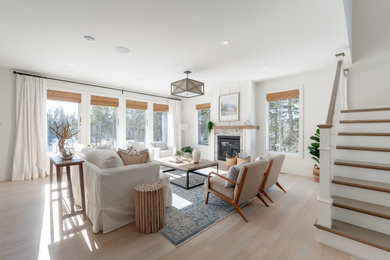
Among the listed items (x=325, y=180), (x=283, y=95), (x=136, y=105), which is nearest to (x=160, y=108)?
(x=136, y=105)

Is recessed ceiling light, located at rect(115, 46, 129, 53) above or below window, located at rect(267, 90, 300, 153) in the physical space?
above

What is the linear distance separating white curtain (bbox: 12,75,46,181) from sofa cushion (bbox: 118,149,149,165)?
11.1 feet

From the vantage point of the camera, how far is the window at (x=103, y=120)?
545 centimetres

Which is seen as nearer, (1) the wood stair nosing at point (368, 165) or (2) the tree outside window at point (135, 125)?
(1) the wood stair nosing at point (368, 165)

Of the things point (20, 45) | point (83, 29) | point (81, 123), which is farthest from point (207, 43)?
point (81, 123)

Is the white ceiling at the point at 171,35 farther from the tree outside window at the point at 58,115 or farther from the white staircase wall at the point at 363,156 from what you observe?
the white staircase wall at the point at 363,156

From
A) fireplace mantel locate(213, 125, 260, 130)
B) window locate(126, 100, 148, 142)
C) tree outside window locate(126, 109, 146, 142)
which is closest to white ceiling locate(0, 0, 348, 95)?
fireplace mantel locate(213, 125, 260, 130)

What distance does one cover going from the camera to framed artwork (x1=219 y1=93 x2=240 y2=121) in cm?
562

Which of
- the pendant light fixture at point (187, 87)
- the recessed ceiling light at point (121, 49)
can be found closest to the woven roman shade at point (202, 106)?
the pendant light fixture at point (187, 87)

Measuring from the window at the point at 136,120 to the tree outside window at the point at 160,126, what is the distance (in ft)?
1.67

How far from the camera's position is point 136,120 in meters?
6.46

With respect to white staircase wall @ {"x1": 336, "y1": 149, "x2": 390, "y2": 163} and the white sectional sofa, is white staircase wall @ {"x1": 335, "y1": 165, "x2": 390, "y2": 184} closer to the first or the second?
white staircase wall @ {"x1": 336, "y1": 149, "x2": 390, "y2": 163}

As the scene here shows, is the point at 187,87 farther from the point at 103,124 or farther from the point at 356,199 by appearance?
the point at 103,124

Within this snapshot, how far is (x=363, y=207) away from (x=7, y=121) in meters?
6.80
